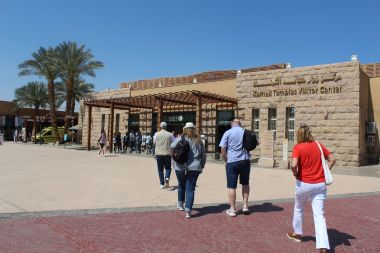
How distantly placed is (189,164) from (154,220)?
1.13 m

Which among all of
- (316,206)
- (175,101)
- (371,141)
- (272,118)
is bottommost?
(316,206)

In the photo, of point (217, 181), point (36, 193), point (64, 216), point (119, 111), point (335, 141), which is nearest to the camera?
point (64, 216)

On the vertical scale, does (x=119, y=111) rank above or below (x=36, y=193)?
above

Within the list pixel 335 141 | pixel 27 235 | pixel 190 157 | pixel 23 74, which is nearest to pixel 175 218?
pixel 190 157

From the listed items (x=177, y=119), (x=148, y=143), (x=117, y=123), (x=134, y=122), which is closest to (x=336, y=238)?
(x=148, y=143)

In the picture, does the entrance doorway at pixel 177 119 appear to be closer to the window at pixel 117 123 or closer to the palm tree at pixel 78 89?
the window at pixel 117 123

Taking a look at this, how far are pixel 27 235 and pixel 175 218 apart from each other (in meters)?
2.33

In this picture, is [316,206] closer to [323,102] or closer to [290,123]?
[323,102]

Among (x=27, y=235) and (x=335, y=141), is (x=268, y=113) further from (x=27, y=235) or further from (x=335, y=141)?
(x=27, y=235)

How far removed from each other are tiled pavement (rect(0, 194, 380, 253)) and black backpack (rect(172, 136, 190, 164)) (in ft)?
3.18

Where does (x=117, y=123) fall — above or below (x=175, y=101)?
below

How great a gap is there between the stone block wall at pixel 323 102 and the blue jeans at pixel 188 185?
48.5 feet

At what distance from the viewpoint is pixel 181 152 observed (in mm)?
6633

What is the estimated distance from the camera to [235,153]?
6777mm
